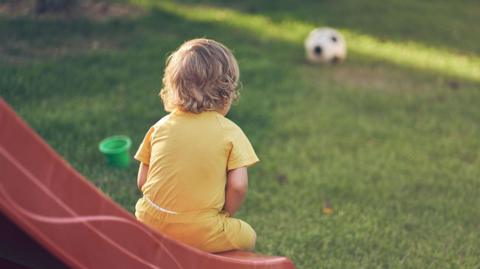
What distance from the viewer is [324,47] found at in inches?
234

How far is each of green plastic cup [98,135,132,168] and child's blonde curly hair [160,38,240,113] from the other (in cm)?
158

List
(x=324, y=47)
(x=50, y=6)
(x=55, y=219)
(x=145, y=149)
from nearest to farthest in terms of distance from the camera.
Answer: (x=55, y=219) < (x=145, y=149) < (x=324, y=47) < (x=50, y=6)

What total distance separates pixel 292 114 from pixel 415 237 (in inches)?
68.7

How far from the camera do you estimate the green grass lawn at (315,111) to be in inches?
139

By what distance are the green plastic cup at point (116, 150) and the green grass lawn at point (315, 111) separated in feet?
0.22

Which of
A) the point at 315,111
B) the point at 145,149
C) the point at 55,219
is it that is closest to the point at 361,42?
the point at 315,111

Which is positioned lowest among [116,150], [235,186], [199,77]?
[116,150]

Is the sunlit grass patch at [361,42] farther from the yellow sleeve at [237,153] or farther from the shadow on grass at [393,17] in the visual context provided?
the yellow sleeve at [237,153]

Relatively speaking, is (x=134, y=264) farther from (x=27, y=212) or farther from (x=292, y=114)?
(x=292, y=114)

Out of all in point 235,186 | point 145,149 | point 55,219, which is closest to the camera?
point 55,219

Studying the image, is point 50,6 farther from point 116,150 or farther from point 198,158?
point 198,158

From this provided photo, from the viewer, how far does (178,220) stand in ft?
7.80

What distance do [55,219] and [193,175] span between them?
26.5 inches

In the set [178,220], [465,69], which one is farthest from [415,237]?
[465,69]
